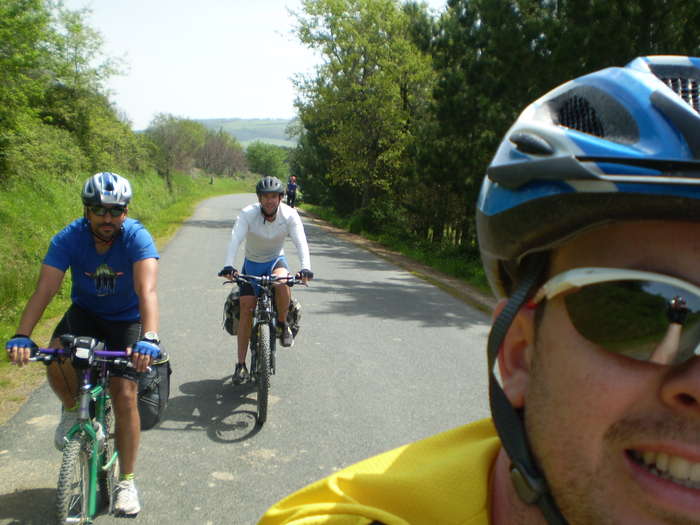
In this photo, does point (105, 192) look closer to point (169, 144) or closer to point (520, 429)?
point (520, 429)

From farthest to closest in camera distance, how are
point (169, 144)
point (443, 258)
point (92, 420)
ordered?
point (169, 144) < point (443, 258) < point (92, 420)

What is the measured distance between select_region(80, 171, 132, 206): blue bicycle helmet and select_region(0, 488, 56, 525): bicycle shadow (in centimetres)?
182

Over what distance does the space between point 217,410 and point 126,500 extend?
1.75m

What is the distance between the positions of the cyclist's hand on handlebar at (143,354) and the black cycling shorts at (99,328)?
61cm

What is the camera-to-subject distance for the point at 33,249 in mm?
11516

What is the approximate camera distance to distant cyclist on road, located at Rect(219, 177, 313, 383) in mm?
5820

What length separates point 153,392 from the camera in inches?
148

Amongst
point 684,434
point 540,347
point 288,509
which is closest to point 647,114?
point 540,347

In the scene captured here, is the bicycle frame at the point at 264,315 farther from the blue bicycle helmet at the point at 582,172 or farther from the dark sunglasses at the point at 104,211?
the blue bicycle helmet at the point at 582,172

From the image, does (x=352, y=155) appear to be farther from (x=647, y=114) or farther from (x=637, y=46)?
(x=647, y=114)

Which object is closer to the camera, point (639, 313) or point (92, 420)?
point (639, 313)

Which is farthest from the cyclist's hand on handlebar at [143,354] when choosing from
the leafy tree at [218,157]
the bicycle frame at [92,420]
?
the leafy tree at [218,157]

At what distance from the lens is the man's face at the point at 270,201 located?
5824mm

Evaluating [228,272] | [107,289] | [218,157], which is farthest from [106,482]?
[218,157]
